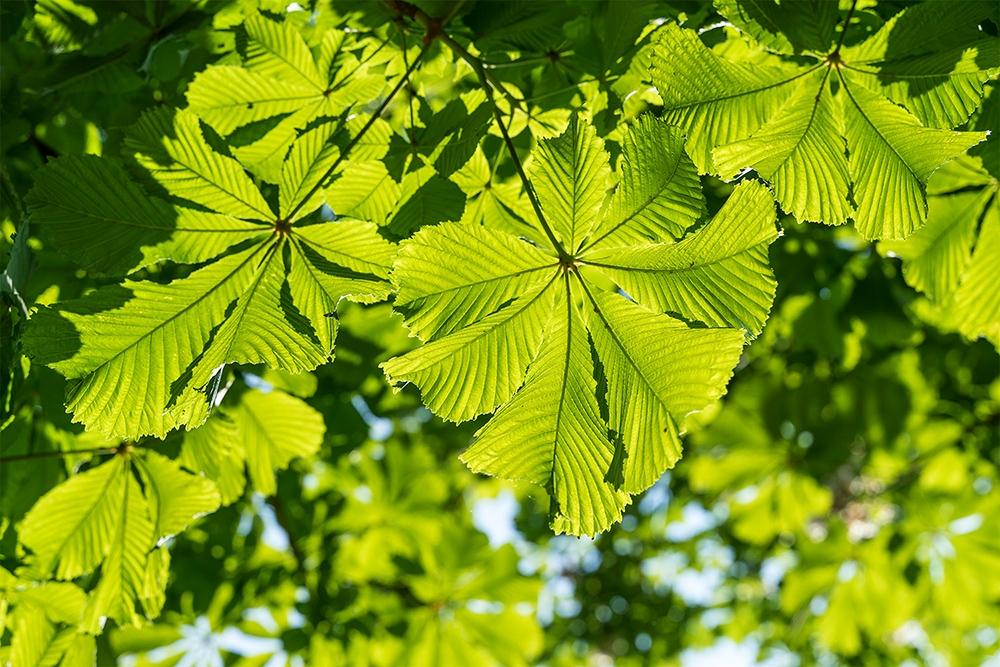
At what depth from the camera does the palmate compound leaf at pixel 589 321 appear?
3.46ft

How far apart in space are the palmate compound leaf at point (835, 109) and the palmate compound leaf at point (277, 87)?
20.3 inches

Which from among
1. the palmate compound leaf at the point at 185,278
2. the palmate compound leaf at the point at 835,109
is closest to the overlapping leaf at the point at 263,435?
the palmate compound leaf at the point at 185,278

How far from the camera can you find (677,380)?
3.43ft

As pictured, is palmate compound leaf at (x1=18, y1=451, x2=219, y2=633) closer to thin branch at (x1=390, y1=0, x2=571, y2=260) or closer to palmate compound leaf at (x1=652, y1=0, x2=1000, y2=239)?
thin branch at (x1=390, y1=0, x2=571, y2=260)

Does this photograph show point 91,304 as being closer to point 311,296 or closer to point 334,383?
point 311,296

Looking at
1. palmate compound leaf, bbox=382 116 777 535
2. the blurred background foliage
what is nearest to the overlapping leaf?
the blurred background foliage

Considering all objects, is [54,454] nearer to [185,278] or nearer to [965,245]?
[185,278]

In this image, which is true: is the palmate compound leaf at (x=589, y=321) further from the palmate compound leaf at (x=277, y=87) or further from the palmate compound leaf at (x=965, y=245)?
the palmate compound leaf at (x=965, y=245)

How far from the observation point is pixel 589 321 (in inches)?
43.3

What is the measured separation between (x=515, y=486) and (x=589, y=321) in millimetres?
328

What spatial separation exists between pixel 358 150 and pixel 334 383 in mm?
949

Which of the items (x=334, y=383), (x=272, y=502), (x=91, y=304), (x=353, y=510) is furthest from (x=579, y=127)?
(x=353, y=510)

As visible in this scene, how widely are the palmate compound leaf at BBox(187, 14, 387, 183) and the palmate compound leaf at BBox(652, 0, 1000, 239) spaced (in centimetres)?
52

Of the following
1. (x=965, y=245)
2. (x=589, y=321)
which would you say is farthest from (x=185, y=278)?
(x=965, y=245)
